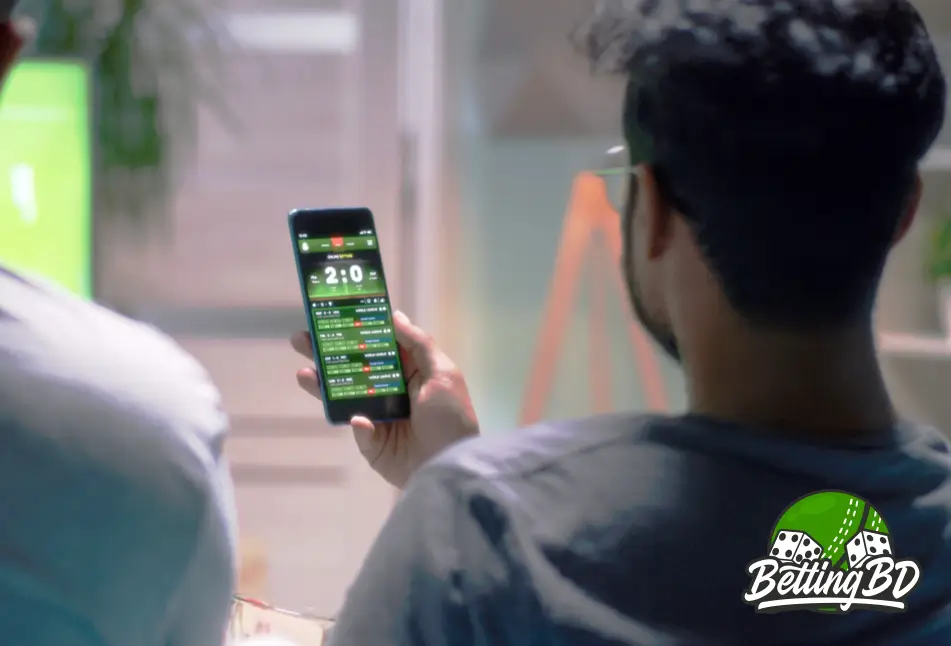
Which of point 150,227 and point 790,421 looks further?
point 150,227

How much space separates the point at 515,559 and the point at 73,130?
1447mm

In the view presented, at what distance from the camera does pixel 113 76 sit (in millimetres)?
2012

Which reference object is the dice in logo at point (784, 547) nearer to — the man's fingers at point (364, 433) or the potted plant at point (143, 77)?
the man's fingers at point (364, 433)

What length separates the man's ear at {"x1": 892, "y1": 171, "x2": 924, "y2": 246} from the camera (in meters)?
0.50

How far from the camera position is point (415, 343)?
34.6 inches

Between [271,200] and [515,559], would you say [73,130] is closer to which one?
[271,200]

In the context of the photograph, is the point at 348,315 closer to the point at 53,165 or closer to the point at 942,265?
the point at 53,165

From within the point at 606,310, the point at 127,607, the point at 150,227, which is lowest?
the point at 606,310

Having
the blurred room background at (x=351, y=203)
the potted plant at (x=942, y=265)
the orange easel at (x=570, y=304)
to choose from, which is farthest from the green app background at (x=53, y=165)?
the potted plant at (x=942, y=265)

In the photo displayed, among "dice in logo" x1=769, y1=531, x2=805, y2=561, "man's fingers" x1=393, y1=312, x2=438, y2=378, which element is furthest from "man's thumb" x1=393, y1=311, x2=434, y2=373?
"dice in logo" x1=769, y1=531, x2=805, y2=561

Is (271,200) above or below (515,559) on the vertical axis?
below

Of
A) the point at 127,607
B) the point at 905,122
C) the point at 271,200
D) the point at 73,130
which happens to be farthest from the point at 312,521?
the point at 905,122

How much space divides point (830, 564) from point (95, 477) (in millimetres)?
347

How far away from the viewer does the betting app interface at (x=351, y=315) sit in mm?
845
